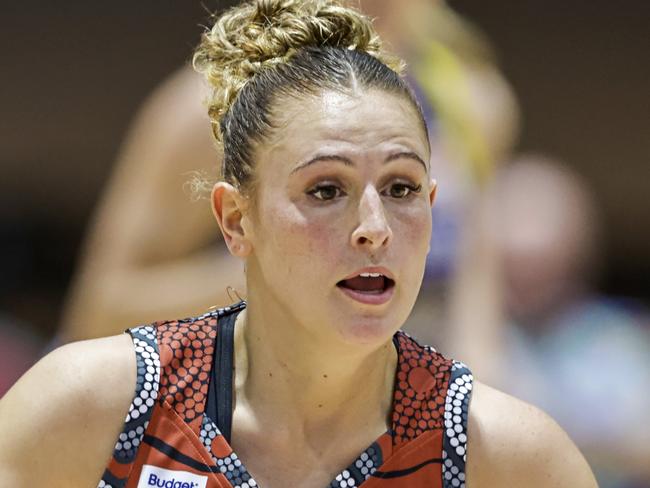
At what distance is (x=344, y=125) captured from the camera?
2.63 m

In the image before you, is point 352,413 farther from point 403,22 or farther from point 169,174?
point 403,22

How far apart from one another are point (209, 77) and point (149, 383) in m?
0.65

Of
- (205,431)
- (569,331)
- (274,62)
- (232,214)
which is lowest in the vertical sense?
(205,431)

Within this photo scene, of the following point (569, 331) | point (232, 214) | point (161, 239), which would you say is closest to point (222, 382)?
point (232, 214)

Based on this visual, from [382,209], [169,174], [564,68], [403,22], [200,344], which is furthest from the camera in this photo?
[564,68]

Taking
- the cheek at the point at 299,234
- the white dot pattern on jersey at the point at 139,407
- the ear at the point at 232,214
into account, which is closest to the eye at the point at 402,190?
the cheek at the point at 299,234

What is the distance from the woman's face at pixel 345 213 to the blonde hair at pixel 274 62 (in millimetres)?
48

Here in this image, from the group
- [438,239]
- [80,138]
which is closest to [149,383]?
[438,239]

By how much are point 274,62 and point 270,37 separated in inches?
2.4

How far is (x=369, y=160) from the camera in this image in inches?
103

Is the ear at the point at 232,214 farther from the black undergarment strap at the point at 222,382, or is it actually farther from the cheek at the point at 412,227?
the cheek at the point at 412,227

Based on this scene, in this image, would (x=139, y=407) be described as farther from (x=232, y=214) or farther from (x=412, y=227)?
(x=412, y=227)

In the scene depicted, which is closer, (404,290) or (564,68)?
(404,290)


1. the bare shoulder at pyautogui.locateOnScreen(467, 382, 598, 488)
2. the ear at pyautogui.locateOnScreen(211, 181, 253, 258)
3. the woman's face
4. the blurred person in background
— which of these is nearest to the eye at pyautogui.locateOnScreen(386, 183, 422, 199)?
the woman's face
